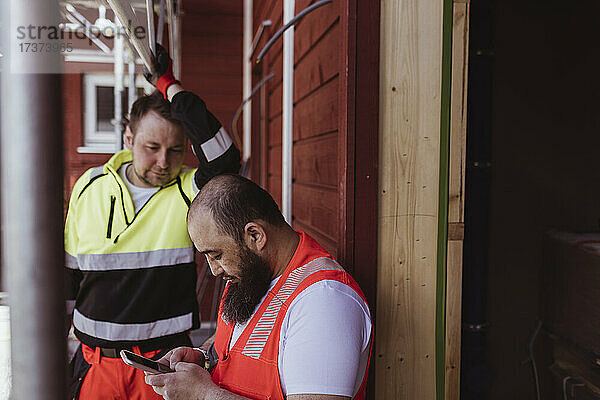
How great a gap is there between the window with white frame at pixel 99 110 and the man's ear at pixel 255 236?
3.99m

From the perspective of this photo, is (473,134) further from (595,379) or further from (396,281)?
(595,379)

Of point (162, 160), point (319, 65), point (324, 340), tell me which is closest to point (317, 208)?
point (319, 65)

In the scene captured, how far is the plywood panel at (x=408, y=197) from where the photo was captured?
4.24 ft

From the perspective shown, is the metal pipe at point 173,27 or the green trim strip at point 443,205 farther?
the metal pipe at point 173,27

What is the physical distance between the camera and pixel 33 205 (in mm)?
357

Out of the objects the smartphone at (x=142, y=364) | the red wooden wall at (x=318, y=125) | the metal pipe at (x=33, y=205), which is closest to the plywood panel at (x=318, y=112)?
the red wooden wall at (x=318, y=125)

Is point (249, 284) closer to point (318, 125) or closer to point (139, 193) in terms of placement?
point (139, 193)

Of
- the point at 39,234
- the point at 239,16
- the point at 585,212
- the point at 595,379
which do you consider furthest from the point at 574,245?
the point at 239,16

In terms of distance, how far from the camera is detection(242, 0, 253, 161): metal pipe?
4.49 m

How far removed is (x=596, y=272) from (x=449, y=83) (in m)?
1.26

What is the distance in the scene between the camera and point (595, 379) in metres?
2.10

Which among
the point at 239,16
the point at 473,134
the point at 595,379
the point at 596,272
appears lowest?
the point at 595,379

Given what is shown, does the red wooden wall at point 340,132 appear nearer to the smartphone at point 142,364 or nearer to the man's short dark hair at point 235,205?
the man's short dark hair at point 235,205

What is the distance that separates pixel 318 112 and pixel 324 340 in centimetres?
105
